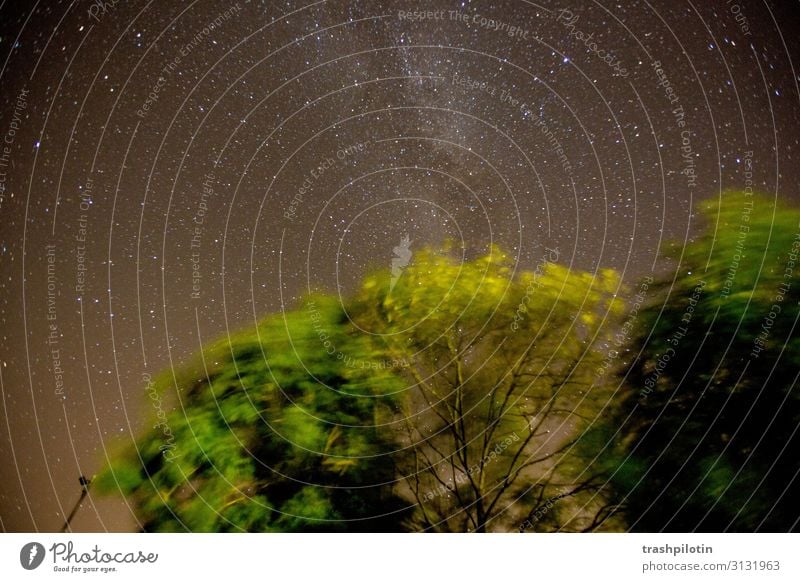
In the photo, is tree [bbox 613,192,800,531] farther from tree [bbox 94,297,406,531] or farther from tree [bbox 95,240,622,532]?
tree [bbox 94,297,406,531]

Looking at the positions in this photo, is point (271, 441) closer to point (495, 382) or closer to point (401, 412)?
point (401, 412)

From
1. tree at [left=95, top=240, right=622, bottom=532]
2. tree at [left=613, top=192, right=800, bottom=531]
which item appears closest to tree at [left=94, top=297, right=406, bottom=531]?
tree at [left=95, top=240, right=622, bottom=532]

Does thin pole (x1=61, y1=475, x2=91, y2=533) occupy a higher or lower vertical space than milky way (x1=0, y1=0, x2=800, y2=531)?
lower

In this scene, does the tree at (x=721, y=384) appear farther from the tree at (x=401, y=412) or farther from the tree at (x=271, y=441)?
the tree at (x=271, y=441)

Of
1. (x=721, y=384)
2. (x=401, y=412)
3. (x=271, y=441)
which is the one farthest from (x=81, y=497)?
(x=721, y=384)

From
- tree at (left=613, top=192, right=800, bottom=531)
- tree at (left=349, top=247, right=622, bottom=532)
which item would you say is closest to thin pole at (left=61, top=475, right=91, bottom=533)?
tree at (left=349, top=247, right=622, bottom=532)

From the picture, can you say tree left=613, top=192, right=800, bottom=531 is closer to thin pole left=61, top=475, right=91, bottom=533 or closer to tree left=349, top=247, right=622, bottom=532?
tree left=349, top=247, right=622, bottom=532
